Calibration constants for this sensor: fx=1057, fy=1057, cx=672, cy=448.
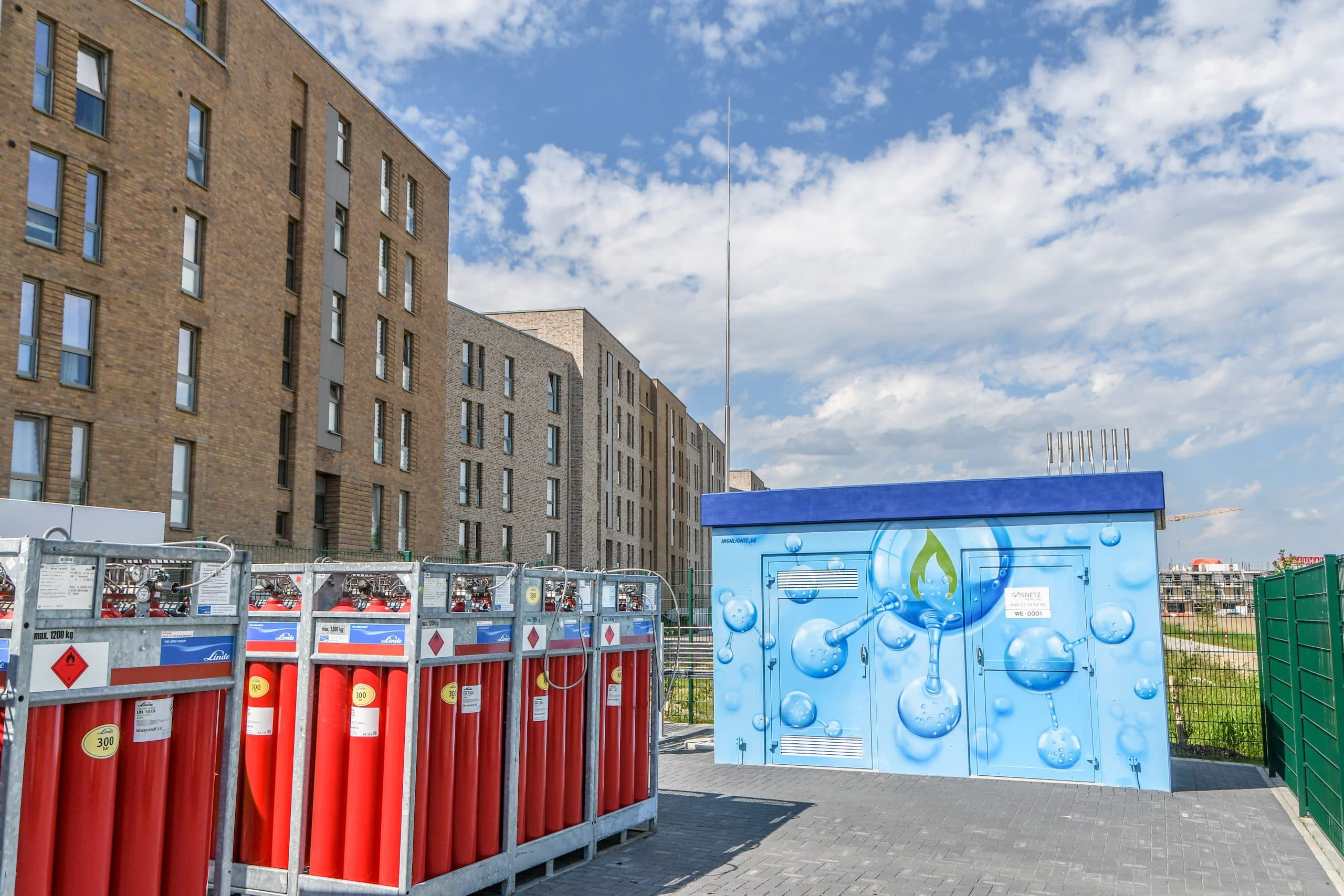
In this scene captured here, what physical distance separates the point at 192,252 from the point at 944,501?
18442mm

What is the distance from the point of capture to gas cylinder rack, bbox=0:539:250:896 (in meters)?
4.18

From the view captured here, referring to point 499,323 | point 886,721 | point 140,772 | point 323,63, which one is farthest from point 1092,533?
point 499,323

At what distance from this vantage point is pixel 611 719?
8.49m

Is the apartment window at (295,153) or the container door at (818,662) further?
the apartment window at (295,153)

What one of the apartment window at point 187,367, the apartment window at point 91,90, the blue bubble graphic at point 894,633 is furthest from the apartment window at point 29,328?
the blue bubble graphic at point 894,633

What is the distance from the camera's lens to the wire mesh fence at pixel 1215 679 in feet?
39.3

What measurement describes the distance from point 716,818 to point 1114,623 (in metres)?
4.64

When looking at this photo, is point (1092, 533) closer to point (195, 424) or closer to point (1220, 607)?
point (1220, 607)

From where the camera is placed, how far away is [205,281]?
914 inches

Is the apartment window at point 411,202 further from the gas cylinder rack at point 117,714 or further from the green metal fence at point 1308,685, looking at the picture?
the gas cylinder rack at point 117,714

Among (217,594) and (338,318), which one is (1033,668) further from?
(338,318)

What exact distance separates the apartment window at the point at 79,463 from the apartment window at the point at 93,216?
11.0 feet

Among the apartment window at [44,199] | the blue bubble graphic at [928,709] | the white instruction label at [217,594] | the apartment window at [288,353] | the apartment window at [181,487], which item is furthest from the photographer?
the apartment window at [288,353]

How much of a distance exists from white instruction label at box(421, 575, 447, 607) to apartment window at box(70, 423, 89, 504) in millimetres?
16267
